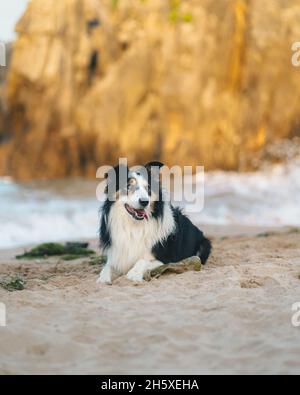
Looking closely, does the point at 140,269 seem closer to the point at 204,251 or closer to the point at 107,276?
the point at 107,276

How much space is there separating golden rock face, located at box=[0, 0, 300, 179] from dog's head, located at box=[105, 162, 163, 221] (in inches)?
633

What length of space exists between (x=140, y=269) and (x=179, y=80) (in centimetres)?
1730

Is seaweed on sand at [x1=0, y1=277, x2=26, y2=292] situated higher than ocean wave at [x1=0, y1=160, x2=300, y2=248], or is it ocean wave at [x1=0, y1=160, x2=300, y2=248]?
seaweed on sand at [x1=0, y1=277, x2=26, y2=292]

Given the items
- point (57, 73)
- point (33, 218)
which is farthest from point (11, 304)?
point (57, 73)

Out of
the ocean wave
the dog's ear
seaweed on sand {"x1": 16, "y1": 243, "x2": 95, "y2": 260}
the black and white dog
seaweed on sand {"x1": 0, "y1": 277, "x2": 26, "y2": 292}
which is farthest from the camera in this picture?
the ocean wave

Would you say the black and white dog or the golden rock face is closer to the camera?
the black and white dog

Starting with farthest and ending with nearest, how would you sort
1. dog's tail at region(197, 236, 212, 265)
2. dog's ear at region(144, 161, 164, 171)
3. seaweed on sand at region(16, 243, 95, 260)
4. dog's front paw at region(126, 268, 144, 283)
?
seaweed on sand at region(16, 243, 95, 260), dog's tail at region(197, 236, 212, 265), dog's ear at region(144, 161, 164, 171), dog's front paw at region(126, 268, 144, 283)

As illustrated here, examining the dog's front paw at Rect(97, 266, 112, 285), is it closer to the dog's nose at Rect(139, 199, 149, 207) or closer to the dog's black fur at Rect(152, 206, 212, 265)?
the dog's black fur at Rect(152, 206, 212, 265)

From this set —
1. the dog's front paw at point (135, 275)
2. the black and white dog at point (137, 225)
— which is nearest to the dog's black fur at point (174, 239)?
the black and white dog at point (137, 225)

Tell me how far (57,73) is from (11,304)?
65.2 ft

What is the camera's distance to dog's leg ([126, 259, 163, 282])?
4.93 m

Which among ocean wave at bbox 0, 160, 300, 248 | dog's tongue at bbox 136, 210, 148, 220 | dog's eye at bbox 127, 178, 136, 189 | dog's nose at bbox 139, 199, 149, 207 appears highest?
dog's eye at bbox 127, 178, 136, 189

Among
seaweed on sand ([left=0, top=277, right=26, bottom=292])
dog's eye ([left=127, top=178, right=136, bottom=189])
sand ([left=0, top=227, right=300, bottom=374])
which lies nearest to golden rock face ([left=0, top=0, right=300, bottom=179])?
dog's eye ([left=127, top=178, right=136, bottom=189])
